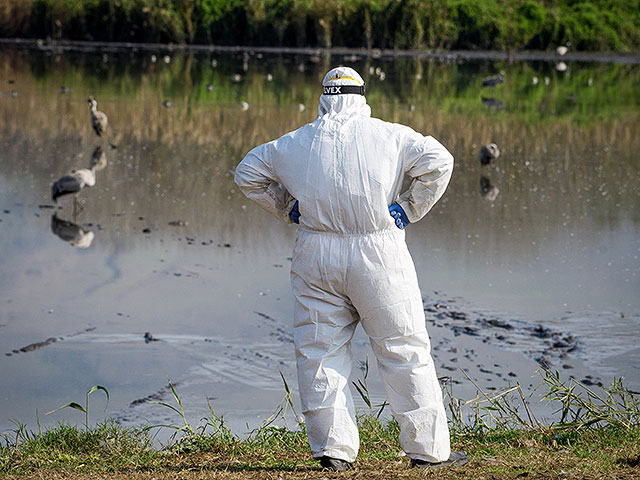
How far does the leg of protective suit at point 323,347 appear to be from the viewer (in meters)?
4.06

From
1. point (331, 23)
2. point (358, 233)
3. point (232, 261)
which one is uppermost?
point (331, 23)

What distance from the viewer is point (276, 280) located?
7.84m

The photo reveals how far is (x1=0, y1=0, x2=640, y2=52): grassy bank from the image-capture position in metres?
36.8

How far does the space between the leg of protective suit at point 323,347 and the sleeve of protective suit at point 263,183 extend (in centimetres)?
27

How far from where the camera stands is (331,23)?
121 feet

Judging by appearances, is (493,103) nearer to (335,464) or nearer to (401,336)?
(401,336)

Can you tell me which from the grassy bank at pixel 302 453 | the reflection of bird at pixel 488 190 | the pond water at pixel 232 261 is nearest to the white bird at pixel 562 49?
the pond water at pixel 232 261

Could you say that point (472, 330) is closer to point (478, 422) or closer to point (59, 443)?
point (478, 422)

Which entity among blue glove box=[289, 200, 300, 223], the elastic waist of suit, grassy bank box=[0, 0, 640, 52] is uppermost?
grassy bank box=[0, 0, 640, 52]

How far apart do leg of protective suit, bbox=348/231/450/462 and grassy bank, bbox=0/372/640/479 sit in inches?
5.6

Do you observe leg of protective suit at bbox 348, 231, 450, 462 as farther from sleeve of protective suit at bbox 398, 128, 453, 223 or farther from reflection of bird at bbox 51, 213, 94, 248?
reflection of bird at bbox 51, 213, 94, 248

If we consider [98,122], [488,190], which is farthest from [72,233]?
[98,122]

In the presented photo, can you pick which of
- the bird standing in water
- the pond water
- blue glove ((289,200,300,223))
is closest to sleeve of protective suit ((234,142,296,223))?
blue glove ((289,200,300,223))

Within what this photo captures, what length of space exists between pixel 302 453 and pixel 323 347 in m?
0.63
